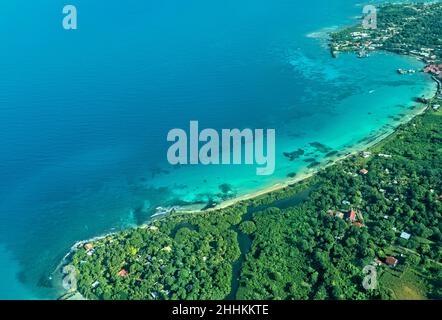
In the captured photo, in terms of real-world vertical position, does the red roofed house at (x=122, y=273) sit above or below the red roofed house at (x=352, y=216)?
below

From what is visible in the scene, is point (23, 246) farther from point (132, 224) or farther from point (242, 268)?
point (242, 268)

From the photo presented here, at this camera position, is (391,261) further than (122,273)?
No

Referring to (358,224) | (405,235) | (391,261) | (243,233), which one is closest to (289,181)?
(243,233)

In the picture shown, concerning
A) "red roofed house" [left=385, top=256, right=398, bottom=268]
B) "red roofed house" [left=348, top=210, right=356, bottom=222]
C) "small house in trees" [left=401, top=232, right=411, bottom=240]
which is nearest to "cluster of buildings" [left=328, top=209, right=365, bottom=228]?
"red roofed house" [left=348, top=210, right=356, bottom=222]

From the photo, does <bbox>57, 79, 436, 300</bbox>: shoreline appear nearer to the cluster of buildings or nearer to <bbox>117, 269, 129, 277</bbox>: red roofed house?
<bbox>117, 269, 129, 277</bbox>: red roofed house

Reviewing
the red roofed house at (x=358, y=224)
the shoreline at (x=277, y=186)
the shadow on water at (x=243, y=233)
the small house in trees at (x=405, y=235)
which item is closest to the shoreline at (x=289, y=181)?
the shoreline at (x=277, y=186)

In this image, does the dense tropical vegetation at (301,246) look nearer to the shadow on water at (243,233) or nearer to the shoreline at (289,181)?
the shadow on water at (243,233)

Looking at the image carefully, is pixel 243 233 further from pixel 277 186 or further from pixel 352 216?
pixel 352 216

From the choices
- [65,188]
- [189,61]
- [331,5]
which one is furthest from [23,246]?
[331,5]
